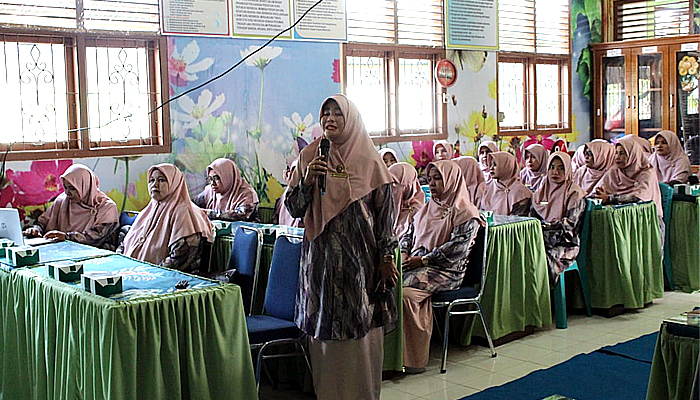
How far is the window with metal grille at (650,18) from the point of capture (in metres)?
9.70

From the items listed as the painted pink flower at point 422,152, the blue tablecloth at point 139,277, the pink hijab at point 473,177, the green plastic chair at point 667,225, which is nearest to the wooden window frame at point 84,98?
the blue tablecloth at point 139,277

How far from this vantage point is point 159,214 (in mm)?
4590

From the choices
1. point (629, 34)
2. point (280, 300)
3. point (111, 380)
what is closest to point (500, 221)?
point (280, 300)

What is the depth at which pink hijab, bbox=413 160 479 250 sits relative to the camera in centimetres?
459

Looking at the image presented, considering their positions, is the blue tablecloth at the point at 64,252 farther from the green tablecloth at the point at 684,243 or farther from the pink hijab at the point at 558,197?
the green tablecloth at the point at 684,243

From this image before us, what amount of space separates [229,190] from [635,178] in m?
3.29

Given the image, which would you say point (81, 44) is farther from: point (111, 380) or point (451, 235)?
point (111, 380)

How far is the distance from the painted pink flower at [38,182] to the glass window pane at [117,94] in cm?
40

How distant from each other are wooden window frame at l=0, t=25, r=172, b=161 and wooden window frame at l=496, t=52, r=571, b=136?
430cm

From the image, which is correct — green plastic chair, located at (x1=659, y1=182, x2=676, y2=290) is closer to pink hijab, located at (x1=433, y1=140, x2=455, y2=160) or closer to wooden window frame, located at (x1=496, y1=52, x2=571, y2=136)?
pink hijab, located at (x1=433, y1=140, x2=455, y2=160)

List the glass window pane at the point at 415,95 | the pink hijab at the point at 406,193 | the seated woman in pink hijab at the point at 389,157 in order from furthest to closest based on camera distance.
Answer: the glass window pane at the point at 415,95 → the seated woman in pink hijab at the point at 389,157 → the pink hijab at the point at 406,193

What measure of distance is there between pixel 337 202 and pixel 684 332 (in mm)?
1473

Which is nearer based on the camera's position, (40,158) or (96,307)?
(96,307)

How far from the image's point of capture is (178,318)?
2822 millimetres
